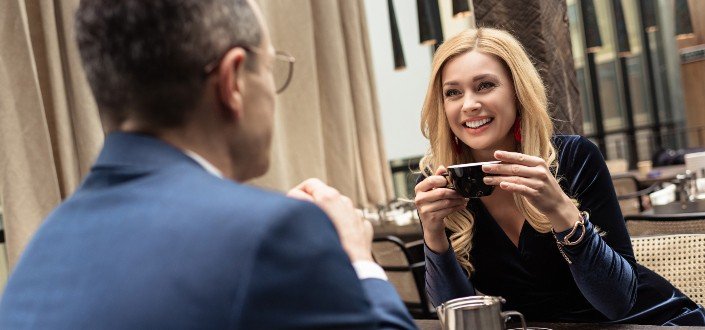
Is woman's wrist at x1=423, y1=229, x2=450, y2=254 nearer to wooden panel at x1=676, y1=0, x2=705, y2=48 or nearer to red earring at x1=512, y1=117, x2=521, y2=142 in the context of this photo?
red earring at x1=512, y1=117, x2=521, y2=142

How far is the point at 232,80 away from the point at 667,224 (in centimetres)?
229

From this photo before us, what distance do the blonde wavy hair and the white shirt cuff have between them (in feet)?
3.75

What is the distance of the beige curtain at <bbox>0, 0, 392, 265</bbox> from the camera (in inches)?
149

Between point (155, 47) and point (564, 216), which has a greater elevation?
point (155, 47)

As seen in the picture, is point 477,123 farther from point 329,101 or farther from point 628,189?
point 628,189


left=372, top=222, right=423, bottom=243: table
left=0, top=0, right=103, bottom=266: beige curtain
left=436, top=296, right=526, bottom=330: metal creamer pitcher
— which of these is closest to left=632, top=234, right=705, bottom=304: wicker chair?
left=436, top=296, right=526, bottom=330: metal creamer pitcher

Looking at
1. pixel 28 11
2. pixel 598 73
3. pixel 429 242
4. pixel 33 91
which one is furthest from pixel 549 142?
pixel 598 73

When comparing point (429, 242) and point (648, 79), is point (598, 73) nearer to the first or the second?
point (648, 79)

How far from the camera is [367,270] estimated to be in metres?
0.96

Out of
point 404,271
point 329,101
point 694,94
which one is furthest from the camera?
point 694,94

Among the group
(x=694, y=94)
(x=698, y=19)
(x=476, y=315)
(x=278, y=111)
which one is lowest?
(x=694, y=94)

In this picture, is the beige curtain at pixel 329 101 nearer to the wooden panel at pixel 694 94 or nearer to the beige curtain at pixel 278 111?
the beige curtain at pixel 278 111

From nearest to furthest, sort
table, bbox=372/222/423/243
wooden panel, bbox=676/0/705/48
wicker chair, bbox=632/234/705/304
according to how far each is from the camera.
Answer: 1. wicker chair, bbox=632/234/705/304
2. table, bbox=372/222/423/243
3. wooden panel, bbox=676/0/705/48

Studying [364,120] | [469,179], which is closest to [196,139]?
[469,179]
